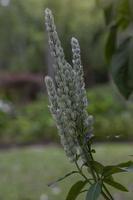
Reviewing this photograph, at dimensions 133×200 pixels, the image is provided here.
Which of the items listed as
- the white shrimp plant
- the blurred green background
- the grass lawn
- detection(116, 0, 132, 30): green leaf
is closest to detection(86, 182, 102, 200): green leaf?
the white shrimp plant

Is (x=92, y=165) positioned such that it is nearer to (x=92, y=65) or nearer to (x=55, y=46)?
(x=55, y=46)

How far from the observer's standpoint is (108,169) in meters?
1.38

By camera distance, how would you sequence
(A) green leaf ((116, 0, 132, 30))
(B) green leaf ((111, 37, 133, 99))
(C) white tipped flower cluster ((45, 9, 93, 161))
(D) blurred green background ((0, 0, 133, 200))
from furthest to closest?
(D) blurred green background ((0, 0, 133, 200)), (A) green leaf ((116, 0, 132, 30)), (B) green leaf ((111, 37, 133, 99)), (C) white tipped flower cluster ((45, 9, 93, 161))

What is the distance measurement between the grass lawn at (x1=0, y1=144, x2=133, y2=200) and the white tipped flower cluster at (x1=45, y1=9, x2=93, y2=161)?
A: 2.99 metres

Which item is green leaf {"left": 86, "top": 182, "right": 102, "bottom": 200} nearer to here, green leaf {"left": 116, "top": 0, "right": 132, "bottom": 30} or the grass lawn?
green leaf {"left": 116, "top": 0, "right": 132, "bottom": 30}

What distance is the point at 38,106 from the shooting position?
1333cm

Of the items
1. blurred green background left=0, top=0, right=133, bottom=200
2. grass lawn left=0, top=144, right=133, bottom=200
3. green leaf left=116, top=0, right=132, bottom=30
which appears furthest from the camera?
blurred green background left=0, top=0, right=133, bottom=200

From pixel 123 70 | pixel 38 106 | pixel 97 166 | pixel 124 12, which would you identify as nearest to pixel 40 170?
pixel 124 12

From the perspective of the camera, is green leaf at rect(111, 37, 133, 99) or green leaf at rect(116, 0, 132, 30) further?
green leaf at rect(116, 0, 132, 30)

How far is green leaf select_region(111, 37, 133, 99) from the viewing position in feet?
6.49

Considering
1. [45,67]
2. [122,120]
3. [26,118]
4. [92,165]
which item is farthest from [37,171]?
[45,67]

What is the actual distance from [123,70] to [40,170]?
17.3 ft

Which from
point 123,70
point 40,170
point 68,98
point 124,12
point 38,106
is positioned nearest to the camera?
point 68,98

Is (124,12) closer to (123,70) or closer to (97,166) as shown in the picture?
(123,70)
